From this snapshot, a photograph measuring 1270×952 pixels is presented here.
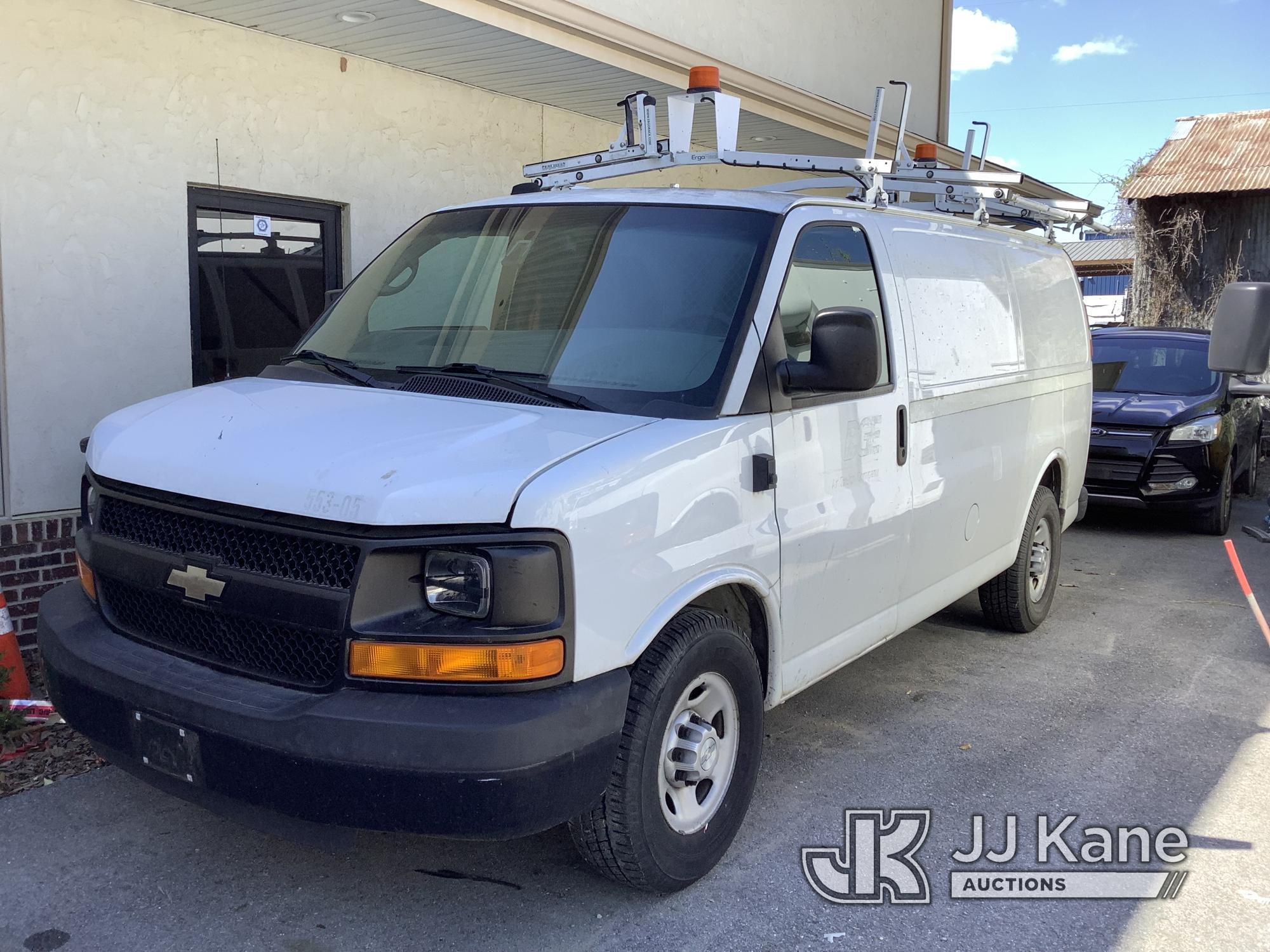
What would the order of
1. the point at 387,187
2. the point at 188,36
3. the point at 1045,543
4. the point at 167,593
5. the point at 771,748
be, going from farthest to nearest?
the point at 387,187
the point at 1045,543
the point at 188,36
the point at 771,748
the point at 167,593

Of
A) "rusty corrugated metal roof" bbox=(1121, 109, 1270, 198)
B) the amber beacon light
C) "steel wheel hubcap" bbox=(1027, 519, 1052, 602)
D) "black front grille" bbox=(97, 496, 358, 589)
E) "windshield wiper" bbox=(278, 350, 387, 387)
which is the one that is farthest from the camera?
"rusty corrugated metal roof" bbox=(1121, 109, 1270, 198)

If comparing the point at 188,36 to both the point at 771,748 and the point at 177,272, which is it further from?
the point at 771,748

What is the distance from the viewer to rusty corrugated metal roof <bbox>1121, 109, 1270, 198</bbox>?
18672 millimetres

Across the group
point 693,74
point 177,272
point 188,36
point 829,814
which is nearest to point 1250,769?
point 829,814

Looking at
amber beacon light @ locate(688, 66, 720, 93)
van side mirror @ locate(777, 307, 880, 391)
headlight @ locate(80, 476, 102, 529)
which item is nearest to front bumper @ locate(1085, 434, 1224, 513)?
amber beacon light @ locate(688, 66, 720, 93)

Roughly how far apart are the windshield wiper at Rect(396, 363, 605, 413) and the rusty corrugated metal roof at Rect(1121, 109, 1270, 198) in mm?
17951

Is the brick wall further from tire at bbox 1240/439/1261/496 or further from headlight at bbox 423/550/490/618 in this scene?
tire at bbox 1240/439/1261/496

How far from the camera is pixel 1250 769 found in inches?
186

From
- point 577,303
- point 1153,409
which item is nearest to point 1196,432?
point 1153,409

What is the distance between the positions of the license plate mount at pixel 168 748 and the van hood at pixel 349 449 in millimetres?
637

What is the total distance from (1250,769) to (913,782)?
1455 mm

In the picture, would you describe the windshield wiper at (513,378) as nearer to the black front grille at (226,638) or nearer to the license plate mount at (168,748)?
the black front grille at (226,638)

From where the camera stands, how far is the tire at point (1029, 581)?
636 cm

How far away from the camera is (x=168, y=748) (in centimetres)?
314
